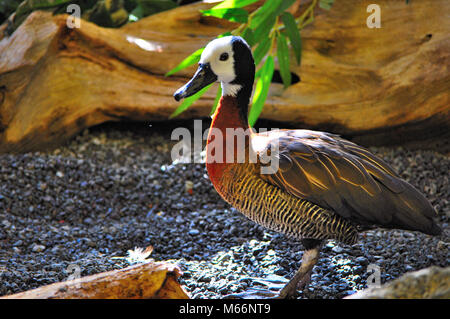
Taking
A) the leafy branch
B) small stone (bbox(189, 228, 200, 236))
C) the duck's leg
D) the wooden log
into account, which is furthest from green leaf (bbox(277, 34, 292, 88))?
the wooden log

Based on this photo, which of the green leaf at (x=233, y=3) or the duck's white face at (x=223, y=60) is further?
the green leaf at (x=233, y=3)

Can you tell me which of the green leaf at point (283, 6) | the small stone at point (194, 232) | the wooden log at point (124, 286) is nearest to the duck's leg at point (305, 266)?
the wooden log at point (124, 286)

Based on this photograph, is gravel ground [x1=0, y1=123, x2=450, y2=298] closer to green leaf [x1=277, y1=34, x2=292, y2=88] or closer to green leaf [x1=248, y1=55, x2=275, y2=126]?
green leaf [x1=248, y1=55, x2=275, y2=126]

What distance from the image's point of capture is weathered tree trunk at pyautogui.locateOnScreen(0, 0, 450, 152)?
4.03m

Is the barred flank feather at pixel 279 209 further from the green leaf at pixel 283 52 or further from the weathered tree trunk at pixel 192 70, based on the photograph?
the weathered tree trunk at pixel 192 70

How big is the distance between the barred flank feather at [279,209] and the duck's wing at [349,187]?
0.13 feet

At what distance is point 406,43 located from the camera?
4148 mm

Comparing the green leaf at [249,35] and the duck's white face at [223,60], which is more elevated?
the green leaf at [249,35]

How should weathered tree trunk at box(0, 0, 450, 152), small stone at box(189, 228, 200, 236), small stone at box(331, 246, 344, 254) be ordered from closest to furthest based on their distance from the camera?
small stone at box(331, 246, 344, 254) → small stone at box(189, 228, 200, 236) → weathered tree trunk at box(0, 0, 450, 152)

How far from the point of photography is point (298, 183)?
2.42m

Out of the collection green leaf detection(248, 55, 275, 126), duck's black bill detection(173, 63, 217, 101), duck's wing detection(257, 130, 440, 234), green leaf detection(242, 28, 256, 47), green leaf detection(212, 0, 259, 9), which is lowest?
duck's wing detection(257, 130, 440, 234)

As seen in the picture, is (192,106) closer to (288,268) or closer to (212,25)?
(212,25)

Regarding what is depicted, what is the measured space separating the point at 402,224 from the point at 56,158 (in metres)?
2.79

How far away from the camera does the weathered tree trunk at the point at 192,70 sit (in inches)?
159
